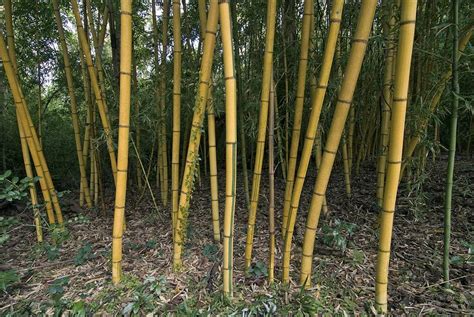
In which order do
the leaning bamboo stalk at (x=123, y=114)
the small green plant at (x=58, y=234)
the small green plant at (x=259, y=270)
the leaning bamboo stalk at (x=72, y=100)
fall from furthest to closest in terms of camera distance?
the leaning bamboo stalk at (x=72, y=100), the small green plant at (x=58, y=234), the small green plant at (x=259, y=270), the leaning bamboo stalk at (x=123, y=114)

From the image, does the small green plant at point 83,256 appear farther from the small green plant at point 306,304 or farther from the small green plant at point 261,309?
the small green plant at point 306,304

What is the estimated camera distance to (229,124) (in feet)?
4.06

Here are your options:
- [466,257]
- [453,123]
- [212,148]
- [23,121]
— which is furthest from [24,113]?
[466,257]

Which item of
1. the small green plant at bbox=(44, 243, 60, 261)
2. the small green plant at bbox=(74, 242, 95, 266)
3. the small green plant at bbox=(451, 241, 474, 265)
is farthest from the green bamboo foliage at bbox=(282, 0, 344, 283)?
the small green plant at bbox=(44, 243, 60, 261)

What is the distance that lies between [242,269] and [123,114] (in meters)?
1.05

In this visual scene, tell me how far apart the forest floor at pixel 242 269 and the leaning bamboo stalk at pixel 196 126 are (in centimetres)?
25

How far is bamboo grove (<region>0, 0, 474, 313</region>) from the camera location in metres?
1.21

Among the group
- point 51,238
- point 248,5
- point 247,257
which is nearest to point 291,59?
point 248,5

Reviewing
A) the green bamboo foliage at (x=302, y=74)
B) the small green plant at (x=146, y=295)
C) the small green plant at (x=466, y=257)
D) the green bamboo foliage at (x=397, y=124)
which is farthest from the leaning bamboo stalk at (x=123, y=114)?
the small green plant at (x=466, y=257)

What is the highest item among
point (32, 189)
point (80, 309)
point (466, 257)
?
point (32, 189)

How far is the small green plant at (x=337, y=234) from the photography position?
70.7 inches

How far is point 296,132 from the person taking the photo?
4.90ft

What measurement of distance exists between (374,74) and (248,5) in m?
1.21

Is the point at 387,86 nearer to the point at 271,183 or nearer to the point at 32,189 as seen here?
the point at 271,183
